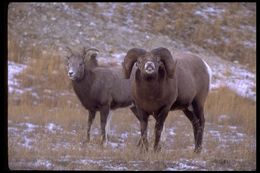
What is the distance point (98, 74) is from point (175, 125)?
3.26 m

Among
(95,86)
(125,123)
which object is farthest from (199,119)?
(125,123)

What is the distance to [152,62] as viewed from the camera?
9.95 metres

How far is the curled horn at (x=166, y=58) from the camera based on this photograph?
10.1m

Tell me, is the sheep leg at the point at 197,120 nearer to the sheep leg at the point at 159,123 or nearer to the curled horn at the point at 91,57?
the sheep leg at the point at 159,123

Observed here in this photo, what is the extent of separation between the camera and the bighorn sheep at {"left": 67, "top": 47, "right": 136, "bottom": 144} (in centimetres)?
1333

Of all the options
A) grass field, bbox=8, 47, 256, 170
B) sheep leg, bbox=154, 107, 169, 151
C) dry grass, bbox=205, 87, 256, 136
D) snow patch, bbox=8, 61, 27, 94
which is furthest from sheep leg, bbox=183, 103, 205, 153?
snow patch, bbox=8, 61, 27, 94

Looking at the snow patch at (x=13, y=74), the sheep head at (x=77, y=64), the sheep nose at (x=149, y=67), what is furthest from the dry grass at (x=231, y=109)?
the sheep nose at (x=149, y=67)

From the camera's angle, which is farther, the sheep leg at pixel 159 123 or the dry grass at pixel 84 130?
the sheep leg at pixel 159 123

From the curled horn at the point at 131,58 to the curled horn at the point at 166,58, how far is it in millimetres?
224

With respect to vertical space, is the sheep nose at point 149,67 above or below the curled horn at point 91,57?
above

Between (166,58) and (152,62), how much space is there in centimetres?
34

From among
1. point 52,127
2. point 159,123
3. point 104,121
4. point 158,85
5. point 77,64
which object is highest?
point 158,85

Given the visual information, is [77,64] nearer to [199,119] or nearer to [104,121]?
[104,121]

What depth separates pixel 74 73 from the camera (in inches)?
526
